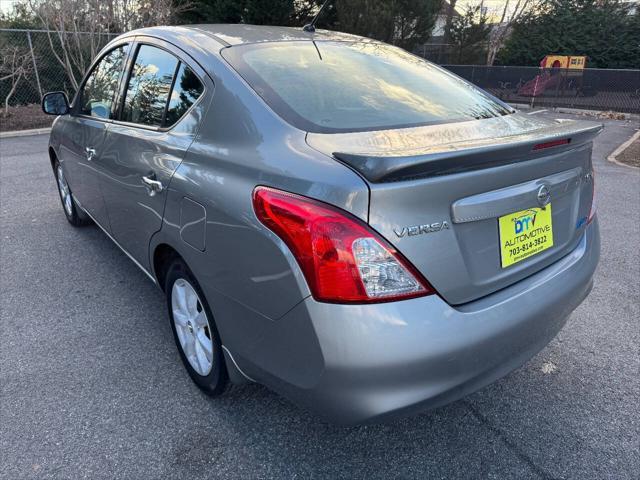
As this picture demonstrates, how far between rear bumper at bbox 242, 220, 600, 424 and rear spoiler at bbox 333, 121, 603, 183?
411 millimetres

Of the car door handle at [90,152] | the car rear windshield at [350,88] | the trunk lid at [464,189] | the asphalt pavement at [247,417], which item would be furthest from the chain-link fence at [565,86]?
the car door handle at [90,152]

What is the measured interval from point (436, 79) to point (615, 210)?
3703 millimetres

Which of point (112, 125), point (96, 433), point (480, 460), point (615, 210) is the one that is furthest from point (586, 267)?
point (615, 210)

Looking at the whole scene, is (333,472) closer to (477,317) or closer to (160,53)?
(477,317)

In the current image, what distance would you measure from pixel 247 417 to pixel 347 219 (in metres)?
1.23

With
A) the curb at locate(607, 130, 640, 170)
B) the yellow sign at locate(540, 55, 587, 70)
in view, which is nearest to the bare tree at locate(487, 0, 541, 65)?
the yellow sign at locate(540, 55, 587, 70)

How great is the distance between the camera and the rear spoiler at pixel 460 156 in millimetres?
1467

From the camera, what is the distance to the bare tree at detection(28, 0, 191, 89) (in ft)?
39.8

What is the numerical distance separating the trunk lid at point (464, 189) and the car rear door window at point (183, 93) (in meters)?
0.77

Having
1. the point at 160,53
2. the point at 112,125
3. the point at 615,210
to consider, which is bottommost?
the point at 615,210

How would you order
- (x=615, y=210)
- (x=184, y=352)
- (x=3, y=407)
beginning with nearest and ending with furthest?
(x=3, y=407) < (x=184, y=352) < (x=615, y=210)

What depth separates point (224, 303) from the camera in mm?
1929

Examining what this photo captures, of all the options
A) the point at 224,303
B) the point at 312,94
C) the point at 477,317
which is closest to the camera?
the point at 477,317

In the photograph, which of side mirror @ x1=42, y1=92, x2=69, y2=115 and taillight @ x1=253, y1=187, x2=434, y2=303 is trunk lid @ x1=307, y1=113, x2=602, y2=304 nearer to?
taillight @ x1=253, y1=187, x2=434, y2=303
